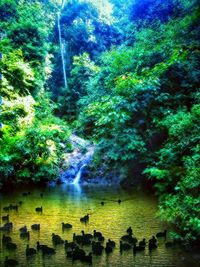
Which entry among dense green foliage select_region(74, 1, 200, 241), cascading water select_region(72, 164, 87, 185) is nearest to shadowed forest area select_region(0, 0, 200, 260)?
dense green foliage select_region(74, 1, 200, 241)

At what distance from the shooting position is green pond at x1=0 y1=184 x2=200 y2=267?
8375mm

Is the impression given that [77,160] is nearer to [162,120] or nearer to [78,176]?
[78,176]

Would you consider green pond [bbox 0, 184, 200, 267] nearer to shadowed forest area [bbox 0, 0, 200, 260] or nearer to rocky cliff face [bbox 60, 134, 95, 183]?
shadowed forest area [bbox 0, 0, 200, 260]

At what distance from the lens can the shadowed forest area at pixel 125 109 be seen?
13.0 metres

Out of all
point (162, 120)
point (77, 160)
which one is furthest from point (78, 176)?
point (162, 120)

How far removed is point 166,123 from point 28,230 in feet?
23.9

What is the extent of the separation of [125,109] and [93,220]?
622cm

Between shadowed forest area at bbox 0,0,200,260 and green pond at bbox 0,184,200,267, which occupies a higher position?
shadowed forest area at bbox 0,0,200,260

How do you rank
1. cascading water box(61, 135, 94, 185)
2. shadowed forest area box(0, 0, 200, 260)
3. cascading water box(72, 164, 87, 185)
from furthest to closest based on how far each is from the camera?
1. cascading water box(61, 135, 94, 185)
2. cascading water box(72, 164, 87, 185)
3. shadowed forest area box(0, 0, 200, 260)

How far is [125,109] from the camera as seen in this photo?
54.9ft

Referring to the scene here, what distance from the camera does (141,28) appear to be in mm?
27859

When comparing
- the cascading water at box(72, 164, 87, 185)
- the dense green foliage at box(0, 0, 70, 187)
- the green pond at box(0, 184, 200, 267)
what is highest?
the dense green foliage at box(0, 0, 70, 187)

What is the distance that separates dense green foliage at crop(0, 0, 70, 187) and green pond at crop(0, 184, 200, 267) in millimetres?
1963

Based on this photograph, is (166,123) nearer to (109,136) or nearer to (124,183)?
(109,136)
